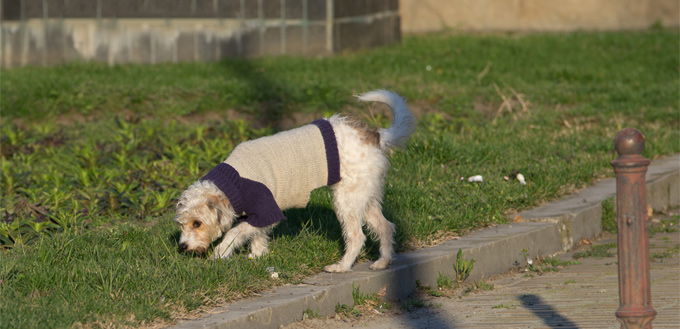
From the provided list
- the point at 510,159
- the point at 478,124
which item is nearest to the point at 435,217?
the point at 510,159

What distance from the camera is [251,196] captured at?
17.9ft

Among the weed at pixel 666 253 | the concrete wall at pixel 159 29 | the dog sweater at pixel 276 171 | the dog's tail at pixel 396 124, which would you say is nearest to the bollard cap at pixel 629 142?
the dog sweater at pixel 276 171

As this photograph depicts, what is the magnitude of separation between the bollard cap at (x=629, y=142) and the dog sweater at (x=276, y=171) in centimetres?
238

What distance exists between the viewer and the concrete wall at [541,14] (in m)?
19.0

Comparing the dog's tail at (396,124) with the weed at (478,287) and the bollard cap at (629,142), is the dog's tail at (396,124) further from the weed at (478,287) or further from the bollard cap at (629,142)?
the bollard cap at (629,142)

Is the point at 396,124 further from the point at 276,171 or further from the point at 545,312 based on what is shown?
the point at 545,312

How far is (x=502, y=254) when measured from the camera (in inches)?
252

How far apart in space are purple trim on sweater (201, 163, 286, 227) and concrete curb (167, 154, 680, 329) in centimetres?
44

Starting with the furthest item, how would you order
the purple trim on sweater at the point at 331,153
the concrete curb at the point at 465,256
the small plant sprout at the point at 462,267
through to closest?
1. the small plant sprout at the point at 462,267
2. the purple trim on sweater at the point at 331,153
3. the concrete curb at the point at 465,256

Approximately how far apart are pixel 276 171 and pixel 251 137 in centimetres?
434

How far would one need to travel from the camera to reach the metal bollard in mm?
3535

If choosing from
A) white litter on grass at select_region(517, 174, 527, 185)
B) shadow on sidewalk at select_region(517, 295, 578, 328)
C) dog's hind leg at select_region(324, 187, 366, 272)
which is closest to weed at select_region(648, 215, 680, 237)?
white litter on grass at select_region(517, 174, 527, 185)

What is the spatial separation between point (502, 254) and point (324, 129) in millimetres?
1668

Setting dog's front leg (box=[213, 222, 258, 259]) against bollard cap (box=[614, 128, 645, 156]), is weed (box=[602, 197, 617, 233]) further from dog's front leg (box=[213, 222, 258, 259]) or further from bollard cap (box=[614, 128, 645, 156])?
bollard cap (box=[614, 128, 645, 156])
